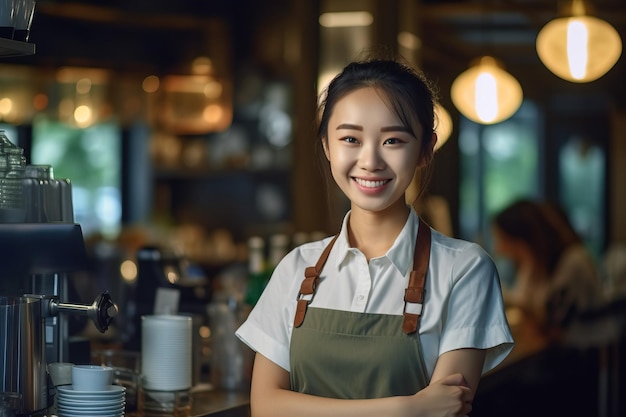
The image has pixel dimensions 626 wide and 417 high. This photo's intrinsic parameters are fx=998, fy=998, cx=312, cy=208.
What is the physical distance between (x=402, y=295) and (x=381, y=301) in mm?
41

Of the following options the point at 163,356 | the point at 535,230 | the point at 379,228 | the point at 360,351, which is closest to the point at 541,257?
the point at 535,230

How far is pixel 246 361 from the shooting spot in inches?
→ 106

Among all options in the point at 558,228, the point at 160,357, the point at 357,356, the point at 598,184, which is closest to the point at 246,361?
the point at 160,357

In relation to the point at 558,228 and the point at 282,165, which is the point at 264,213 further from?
the point at 558,228

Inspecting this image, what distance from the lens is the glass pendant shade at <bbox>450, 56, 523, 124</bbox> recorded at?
199 inches

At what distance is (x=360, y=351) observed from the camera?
6.04ft

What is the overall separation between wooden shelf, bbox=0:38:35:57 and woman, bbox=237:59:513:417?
0.65 meters

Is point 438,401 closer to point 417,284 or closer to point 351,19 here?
point 417,284

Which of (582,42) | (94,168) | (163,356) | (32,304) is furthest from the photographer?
(94,168)

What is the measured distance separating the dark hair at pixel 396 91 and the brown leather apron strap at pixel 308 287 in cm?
25

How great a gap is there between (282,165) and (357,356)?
484 cm

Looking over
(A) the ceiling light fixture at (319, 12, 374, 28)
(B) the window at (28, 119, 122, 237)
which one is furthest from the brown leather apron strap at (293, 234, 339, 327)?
(B) the window at (28, 119, 122, 237)

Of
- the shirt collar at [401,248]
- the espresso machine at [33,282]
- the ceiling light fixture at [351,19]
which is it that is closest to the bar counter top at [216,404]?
the espresso machine at [33,282]

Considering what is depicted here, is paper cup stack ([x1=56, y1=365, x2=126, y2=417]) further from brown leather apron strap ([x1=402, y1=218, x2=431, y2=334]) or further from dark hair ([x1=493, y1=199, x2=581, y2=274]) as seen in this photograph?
dark hair ([x1=493, y1=199, x2=581, y2=274])
